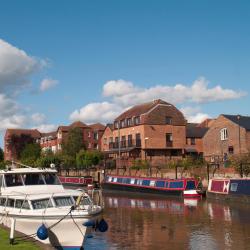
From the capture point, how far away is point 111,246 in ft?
60.7

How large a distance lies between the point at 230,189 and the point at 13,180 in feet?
67.1

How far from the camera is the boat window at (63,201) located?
17.4 meters

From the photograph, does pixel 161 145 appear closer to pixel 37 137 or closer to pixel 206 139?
pixel 206 139

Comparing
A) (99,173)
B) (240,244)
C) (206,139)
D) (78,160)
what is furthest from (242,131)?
(240,244)

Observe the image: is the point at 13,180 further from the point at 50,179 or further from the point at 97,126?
the point at 97,126

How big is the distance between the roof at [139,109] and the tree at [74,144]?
34.4ft

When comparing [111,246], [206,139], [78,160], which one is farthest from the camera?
[78,160]

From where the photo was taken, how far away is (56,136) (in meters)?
102

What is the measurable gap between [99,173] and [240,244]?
46.2m

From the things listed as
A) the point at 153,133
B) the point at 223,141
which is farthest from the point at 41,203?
the point at 153,133

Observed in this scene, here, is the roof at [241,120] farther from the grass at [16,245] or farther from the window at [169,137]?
the grass at [16,245]

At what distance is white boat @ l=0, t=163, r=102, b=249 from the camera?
52.4ft

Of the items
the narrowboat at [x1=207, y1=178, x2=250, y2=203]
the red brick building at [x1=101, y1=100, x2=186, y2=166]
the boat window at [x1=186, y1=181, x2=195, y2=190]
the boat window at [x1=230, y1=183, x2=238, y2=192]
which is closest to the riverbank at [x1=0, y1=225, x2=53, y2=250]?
the narrowboat at [x1=207, y1=178, x2=250, y2=203]

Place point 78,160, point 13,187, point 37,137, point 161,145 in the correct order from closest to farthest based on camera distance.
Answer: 1. point 13,187
2. point 161,145
3. point 78,160
4. point 37,137
